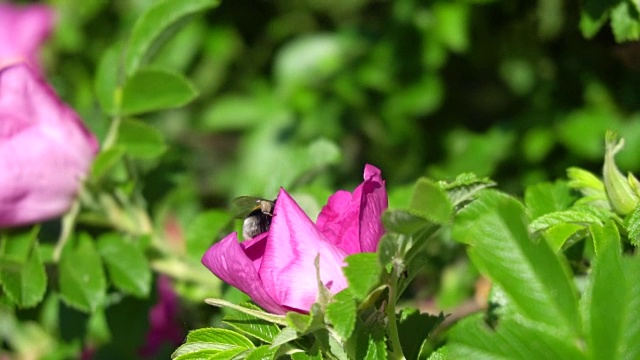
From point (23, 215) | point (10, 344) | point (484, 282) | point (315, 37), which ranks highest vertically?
point (315, 37)

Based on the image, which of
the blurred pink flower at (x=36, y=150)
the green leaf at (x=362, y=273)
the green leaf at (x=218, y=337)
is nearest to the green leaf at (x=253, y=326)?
the green leaf at (x=218, y=337)

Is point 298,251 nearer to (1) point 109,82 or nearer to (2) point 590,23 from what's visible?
(2) point 590,23

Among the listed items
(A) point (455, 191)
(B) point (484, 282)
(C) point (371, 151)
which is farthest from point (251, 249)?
(C) point (371, 151)

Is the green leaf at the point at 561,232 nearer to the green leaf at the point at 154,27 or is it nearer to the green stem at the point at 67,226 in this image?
the green leaf at the point at 154,27

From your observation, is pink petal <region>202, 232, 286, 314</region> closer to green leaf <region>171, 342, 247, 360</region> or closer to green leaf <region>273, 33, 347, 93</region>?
green leaf <region>171, 342, 247, 360</region>

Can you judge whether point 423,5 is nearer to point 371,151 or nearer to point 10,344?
point 371,151

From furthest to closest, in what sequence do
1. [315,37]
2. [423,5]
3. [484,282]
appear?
[315,37] → [423,5] → [484,282]

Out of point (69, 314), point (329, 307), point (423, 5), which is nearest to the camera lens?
point (329, 307)
